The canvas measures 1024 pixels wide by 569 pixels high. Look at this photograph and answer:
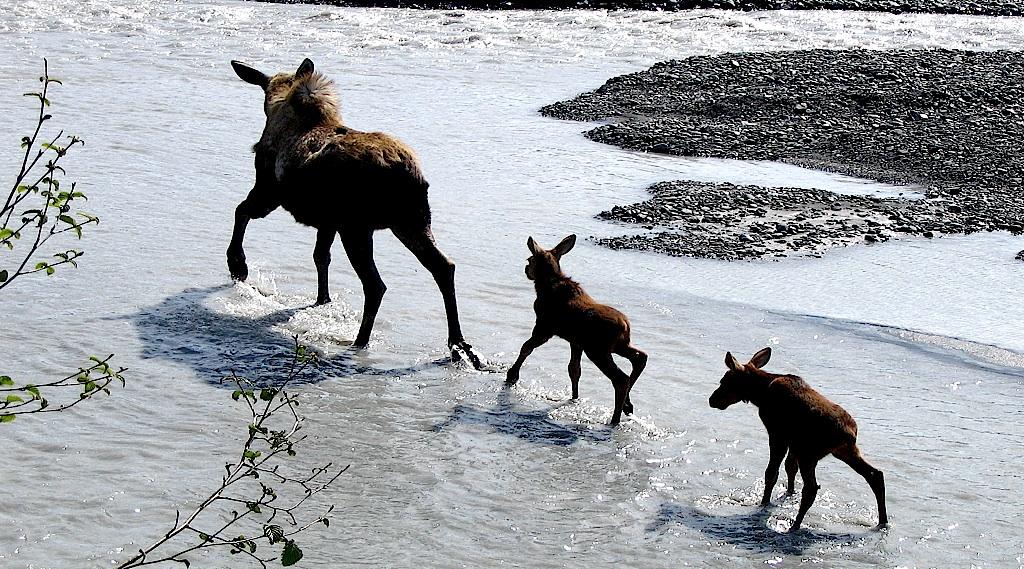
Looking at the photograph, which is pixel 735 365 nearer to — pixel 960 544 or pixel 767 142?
pixel 960 544

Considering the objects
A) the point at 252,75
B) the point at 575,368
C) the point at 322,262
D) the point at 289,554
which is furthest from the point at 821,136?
the point at 289,554

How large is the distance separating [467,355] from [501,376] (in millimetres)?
311

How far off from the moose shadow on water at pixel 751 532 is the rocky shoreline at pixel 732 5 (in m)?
24.9

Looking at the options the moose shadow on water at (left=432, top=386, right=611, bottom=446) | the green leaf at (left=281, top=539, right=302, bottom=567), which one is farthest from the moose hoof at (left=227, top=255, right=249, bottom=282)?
the green leaf at (left=281, top=539, right=302, bottom=567)

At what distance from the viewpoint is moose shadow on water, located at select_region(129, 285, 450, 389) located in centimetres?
766

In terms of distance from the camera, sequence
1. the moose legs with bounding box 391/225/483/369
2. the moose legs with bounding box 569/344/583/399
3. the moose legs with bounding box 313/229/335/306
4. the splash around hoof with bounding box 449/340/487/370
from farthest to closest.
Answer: the moose legs with bounding box 313/229/335/306 < the moose legs with bounding box 391/225/483/369 < the splash around hoof with bounding box 449/340/487/370 < the moose legs with bounding box 569/344/583/399

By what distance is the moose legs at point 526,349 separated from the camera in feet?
24.0

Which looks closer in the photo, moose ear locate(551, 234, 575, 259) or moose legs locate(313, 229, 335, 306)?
moose ear locate(551, 234, 575, 259)

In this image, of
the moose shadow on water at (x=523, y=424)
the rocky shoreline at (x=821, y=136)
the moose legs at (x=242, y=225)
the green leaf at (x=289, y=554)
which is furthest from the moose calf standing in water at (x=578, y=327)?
the green leaf at (x=289, y=554)

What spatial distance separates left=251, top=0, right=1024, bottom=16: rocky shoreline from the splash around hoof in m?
22.6

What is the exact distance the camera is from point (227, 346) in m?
8.06

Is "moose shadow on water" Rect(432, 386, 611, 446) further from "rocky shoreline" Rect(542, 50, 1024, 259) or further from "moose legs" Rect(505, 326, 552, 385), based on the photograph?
"rocky shoreline" Rect(542, 50, 1024, 259)

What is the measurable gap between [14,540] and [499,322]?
416cm

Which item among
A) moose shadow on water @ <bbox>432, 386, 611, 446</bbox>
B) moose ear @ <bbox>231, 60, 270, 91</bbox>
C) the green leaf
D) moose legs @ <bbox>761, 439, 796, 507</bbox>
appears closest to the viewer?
the green leaf
